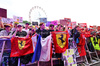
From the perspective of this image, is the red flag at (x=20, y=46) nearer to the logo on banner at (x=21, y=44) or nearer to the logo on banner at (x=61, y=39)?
the logo on banner at (x=21, y=44)

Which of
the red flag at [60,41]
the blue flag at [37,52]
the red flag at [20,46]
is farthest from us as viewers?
the red flag at [60,41]

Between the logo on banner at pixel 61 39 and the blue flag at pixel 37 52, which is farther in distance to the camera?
the logo on banner at pixel 61 39

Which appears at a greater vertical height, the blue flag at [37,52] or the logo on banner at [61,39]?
the logo on banner at [61,39]

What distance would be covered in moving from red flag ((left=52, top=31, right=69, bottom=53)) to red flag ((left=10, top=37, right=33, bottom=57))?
1286mm

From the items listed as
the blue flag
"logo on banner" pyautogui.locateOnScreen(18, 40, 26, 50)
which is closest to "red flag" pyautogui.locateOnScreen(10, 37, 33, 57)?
"logo on banner" pyautogui.locateOnScreen(18, 40, 26, 50)

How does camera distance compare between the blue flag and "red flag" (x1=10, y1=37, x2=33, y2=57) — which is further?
the blue flag

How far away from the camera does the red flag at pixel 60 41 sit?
3484 mm

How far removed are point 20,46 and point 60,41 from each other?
6.70 feet

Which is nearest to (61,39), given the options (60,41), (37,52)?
(60,41)

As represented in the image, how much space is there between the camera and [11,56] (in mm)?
2889

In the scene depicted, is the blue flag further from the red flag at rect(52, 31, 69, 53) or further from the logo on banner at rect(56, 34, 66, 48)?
the logo on banner at rect(56, 34, 66, 48)

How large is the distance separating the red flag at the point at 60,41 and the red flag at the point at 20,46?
4.22 feet

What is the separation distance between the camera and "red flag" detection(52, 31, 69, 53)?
348cm

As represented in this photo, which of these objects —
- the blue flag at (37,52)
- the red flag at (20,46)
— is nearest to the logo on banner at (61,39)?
the blue flag at (37,52)
